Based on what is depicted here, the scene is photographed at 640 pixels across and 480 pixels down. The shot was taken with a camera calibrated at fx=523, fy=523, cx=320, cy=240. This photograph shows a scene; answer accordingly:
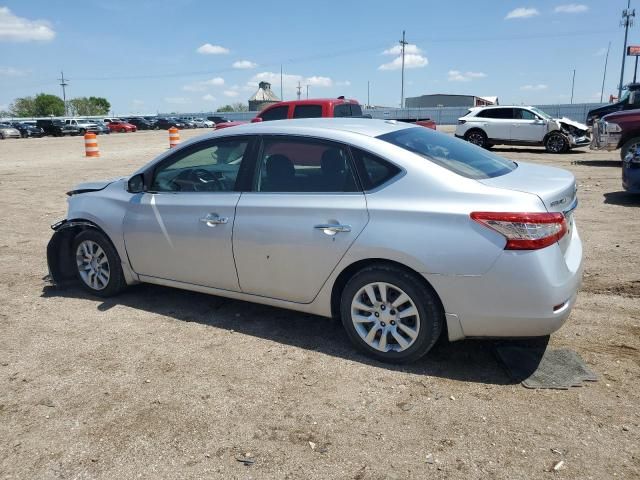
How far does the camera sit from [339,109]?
13398 mm

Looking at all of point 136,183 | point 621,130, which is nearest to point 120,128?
point 621,130

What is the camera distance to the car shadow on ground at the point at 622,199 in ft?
28.4

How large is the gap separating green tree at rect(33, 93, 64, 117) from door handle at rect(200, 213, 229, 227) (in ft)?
437

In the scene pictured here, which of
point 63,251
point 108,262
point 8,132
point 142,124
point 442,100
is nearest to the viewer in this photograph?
point 108,262

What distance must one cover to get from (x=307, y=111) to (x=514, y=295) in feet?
35.4

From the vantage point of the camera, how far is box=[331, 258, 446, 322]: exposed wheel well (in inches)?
133

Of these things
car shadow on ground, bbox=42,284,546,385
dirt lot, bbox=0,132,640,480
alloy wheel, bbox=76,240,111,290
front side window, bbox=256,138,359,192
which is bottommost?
dirt lot, bbox=0,132,640,480

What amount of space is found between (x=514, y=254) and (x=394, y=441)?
1.27m

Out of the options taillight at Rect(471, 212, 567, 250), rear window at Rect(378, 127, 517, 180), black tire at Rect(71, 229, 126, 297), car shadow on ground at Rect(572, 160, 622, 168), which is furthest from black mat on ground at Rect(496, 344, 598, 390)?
car shadow on ground at Rect(572, 160, 622, 168)

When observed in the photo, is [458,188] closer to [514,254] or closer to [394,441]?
[514,254]

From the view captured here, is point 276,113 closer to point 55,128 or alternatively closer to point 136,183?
point 136,183

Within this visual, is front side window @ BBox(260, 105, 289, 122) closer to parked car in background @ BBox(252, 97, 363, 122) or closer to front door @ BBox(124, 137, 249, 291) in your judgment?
parked car in background @ BBox(252, 97, 363, 122)

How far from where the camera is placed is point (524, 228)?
3.08 m

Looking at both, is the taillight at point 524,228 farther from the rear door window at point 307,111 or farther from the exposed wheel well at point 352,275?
the rear door window at point 307,111
